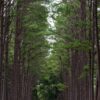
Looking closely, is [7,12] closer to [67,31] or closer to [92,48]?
[92,48]

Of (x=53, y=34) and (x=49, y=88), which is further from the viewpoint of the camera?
(x=49, y=88)

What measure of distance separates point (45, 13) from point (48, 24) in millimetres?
4760

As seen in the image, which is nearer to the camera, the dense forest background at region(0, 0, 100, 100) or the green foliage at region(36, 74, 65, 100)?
the dense forest background at region(0, 0, 100, 100)

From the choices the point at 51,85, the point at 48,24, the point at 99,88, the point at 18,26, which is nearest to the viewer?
the point at 99,88

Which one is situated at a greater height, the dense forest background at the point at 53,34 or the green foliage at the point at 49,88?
the dense forest background at the point at 53,34

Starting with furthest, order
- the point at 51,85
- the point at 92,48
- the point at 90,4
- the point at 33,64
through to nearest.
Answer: the point at 51,85 < the point at 33,64 < the point at 90,4 < the point at 92,48

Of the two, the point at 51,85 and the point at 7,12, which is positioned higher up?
the point at 7,12

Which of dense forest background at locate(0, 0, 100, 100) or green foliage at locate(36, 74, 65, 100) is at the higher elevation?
dense forest background at locate(0, 0, 100, 100)

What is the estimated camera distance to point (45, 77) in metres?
43.4

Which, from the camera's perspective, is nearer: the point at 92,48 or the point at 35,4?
the point at 92,48

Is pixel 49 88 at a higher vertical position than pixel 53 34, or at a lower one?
lower

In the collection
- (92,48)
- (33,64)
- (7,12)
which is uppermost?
(7,12)

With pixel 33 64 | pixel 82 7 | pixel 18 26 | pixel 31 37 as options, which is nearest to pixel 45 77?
pixel 33 64

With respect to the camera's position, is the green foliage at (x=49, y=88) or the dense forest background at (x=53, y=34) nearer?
the dense forest background at (x=53, y=34)
